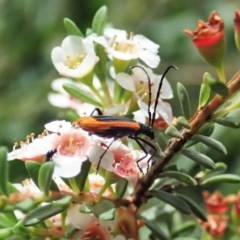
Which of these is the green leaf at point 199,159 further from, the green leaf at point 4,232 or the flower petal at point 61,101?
the flower petal at point 61,101

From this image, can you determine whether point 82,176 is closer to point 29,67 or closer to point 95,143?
point 95,143

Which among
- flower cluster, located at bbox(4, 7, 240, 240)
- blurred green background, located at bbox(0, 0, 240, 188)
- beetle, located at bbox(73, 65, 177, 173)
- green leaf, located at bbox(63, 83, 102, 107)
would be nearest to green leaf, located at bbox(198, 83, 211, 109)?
flower cluster, located at bbox(4, 7, 240, 240)

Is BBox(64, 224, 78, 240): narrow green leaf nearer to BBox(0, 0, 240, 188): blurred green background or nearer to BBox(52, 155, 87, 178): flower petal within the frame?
BBox(52, 155, 87, 178): flower petal

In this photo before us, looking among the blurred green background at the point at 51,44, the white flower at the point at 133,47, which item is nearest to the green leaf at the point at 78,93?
the white flower at the point at 133,47

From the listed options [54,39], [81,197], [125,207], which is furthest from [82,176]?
[54,39]

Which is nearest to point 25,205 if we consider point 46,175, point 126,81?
point 46,175

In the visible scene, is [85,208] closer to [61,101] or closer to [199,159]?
[199,159]

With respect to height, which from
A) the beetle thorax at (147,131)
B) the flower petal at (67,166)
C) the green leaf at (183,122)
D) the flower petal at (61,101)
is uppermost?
the green leaf at (183,122)
